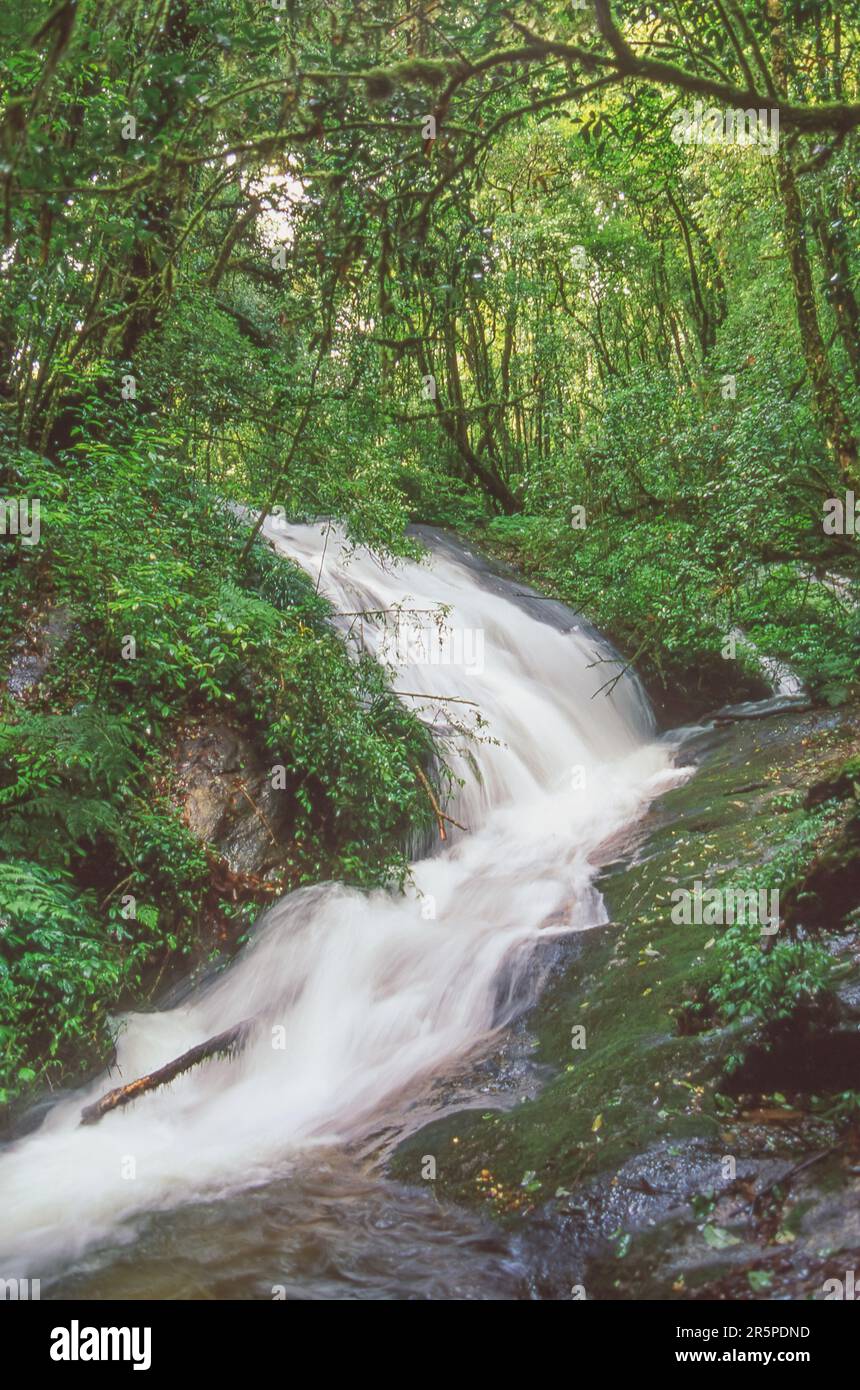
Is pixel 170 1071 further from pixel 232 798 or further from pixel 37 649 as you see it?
pixel 37 649

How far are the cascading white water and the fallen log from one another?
→ 64mm

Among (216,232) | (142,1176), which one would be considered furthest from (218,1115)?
(216,232)

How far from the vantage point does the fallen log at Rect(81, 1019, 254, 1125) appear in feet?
17.7

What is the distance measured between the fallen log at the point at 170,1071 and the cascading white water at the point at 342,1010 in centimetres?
6

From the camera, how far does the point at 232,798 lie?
760cm

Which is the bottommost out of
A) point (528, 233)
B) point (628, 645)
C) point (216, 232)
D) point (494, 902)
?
point (494, 902)

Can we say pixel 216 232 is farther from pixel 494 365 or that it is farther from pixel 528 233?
pixel 494 365

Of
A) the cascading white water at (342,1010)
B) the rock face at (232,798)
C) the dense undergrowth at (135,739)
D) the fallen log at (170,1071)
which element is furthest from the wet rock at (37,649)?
the fallen log at (170,1071)

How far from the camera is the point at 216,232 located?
364 inches

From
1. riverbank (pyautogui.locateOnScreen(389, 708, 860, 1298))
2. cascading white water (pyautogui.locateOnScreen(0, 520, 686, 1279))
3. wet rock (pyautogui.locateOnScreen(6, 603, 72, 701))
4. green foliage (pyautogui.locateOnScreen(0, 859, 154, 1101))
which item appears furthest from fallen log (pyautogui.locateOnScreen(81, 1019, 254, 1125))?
wet rock (pyautogui.locateOnScreen(6, 603, 72, 701))

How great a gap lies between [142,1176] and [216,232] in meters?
8.82

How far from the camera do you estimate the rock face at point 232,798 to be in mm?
7367

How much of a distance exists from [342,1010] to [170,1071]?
1.38 m

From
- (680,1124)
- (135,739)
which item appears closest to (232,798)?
(135,739)
